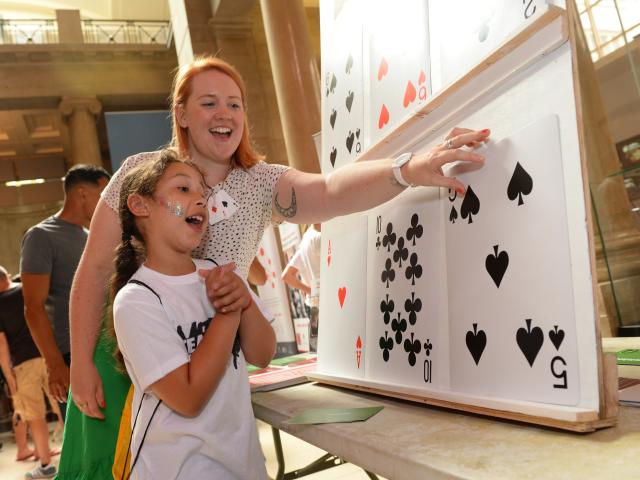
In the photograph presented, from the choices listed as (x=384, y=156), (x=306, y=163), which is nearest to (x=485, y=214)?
(x=384, y=156)

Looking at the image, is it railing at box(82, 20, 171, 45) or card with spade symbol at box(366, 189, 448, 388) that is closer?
card with spade symbol at box(366, 189, 448, 388)

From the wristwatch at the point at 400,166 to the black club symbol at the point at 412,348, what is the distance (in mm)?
376

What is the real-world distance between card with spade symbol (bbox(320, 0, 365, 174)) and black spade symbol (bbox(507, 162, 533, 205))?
79 centimetres

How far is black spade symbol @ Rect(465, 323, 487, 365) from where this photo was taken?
45.4 inches

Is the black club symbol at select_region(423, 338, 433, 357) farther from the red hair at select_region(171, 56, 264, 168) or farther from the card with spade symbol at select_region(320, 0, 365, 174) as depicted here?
the red hair at select_region(171, 56, 264, 168)

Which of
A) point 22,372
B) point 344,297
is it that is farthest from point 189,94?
point 22,372

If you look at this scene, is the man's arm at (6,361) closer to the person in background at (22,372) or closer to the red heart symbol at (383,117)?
the person in background at (22,372)

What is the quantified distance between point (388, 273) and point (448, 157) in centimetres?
44

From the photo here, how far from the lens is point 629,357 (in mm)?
1583

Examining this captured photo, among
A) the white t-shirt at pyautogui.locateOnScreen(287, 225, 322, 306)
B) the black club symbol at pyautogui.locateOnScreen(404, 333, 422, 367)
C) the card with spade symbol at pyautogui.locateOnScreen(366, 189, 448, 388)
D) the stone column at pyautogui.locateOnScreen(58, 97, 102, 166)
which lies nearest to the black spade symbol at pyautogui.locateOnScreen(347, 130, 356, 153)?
the card with spade symbol at pyautogui.locateOnScreen(366, 189, 448, 388)

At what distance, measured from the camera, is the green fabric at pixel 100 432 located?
1548 mm

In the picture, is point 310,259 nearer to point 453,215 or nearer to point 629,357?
point 629,357

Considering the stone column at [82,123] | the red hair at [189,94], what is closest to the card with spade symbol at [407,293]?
the red hair at [189,94]

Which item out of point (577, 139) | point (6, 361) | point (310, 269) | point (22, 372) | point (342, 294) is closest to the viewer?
point (577, 139)
